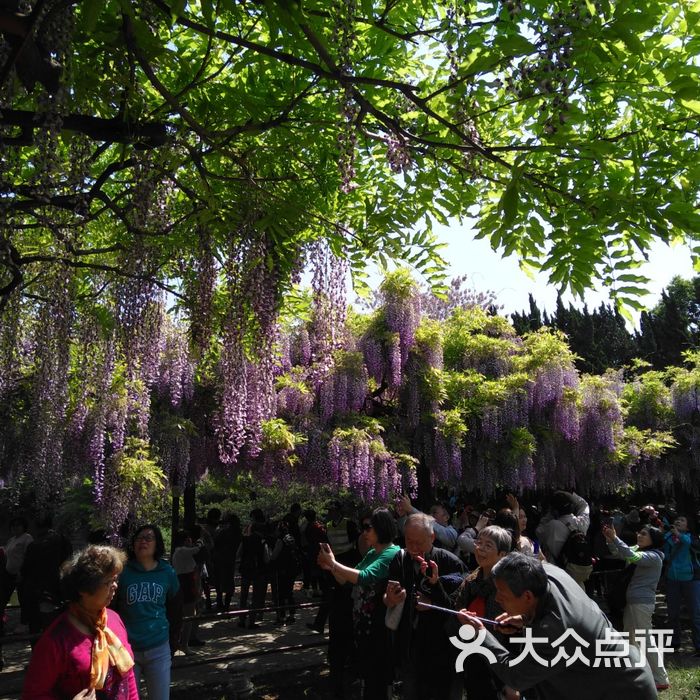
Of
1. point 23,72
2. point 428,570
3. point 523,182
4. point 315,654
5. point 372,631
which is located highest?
point 23,72

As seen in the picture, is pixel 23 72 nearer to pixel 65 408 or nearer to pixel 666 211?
pixel 666 211

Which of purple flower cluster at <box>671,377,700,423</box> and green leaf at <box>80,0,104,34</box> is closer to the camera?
green leaf at <box>80,0,104,34</box>

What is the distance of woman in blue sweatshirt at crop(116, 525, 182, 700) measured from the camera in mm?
4484

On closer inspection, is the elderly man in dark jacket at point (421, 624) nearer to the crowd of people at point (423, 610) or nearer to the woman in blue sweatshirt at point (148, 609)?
the crowd of people at point (423, 610)

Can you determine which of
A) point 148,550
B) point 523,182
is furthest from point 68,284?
point 523,182

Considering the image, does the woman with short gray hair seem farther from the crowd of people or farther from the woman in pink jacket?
the woman in pink jacket

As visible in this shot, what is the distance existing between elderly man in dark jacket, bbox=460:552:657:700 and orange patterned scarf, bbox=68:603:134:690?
A: 1798 mm

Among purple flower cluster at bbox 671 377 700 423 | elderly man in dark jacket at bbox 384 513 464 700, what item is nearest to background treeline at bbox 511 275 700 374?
purple flower cluster at bbox 671 377 700 423

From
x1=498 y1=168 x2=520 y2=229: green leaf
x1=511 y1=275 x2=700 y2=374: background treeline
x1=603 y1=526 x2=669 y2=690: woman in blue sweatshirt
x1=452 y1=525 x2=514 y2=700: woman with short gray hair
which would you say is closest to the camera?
x1=498 y1=168 x2=520 y2=229: green leaf

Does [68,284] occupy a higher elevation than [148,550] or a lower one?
higher

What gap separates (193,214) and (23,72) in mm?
2002

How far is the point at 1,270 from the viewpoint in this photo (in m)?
4.89

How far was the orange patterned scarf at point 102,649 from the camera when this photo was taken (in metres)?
2.92

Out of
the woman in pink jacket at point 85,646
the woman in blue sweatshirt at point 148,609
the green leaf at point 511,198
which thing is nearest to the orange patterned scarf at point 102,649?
the woman in pink jacket at point 85,646
